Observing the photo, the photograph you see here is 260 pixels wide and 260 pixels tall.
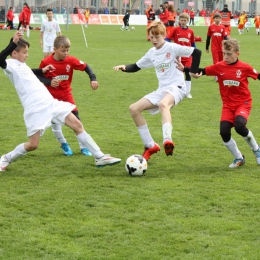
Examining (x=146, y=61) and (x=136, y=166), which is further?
(x=146, y=61)

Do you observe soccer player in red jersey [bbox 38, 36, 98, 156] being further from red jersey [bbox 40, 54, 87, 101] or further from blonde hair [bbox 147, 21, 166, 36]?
blonde hair [bbox 147, 21, 166, 36]

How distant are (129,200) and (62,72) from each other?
8.83 feet

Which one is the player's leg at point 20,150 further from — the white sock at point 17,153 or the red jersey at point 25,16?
the red jersey at point 25,16

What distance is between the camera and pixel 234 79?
7828mm

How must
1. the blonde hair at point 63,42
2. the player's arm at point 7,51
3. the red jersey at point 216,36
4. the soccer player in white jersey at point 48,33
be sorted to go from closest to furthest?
1. the player's arm at point 7,51
2. the blonde hair at point 63,42
3. the red jersey at point 216,36
4. the soccer player in white jersey at point 48,33

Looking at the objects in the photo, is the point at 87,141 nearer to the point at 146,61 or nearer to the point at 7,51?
the point at 7,51

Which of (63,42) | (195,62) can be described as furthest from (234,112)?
(63,42)

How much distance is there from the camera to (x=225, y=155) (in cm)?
870

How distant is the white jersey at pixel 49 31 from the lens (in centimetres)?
2033

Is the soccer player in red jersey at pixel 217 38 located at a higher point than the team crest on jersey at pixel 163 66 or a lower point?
lower

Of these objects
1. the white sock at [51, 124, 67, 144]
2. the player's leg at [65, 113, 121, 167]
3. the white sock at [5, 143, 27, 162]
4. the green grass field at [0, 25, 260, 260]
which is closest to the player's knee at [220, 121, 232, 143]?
the green grass field at [0, 25, 260, 260]

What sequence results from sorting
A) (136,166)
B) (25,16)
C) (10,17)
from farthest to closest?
1. (10,17)
2. (25,16)
3. (136,166)

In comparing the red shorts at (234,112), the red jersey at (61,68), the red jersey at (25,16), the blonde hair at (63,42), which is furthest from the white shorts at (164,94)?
the red jersey at (25,16)

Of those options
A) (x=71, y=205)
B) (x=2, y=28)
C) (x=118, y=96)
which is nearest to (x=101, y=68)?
(x=118, y=96)
